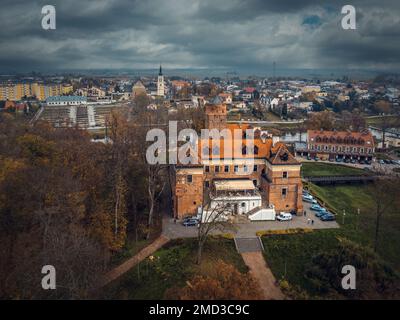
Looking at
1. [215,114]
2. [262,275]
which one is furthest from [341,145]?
[262,275]

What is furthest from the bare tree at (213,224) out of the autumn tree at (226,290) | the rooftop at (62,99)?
the rooftop at (62,99)

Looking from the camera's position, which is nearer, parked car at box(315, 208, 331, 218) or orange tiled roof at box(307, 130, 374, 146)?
parked car at box(315, 208, 331, 218)

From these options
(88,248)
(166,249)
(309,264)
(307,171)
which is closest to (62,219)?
(88,248)

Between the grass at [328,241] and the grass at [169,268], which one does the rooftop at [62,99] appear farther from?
the grass at [169,268]

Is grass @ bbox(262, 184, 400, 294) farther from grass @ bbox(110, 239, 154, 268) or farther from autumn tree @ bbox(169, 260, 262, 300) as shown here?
grass @ bbox(110, 239, 154, 268)

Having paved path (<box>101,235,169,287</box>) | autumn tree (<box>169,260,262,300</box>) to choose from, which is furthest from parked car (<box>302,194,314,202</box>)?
autumn tree (<box>169,260,262,300</box>)
